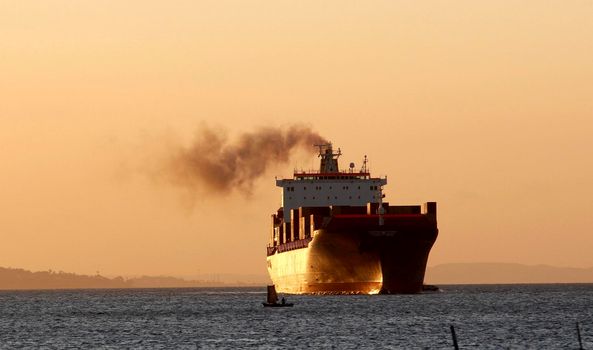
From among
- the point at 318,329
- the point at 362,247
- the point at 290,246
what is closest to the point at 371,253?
the point at 362,247

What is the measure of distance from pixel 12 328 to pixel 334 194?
56.5 m

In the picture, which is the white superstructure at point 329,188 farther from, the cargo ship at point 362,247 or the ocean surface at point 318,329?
the ocean surface at point 318,329

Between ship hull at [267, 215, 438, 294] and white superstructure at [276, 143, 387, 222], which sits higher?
white superstructure at [276, 143, 387, 222]

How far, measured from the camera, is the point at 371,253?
12425 centimetres

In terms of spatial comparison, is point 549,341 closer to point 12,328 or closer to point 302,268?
point 12,328

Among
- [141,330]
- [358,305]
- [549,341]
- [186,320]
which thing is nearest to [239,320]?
[186,320]

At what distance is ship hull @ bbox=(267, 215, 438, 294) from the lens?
123 metres

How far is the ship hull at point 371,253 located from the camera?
123125 millimetres

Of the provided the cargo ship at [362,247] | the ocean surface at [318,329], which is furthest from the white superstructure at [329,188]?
the ocean surface at [318,329]

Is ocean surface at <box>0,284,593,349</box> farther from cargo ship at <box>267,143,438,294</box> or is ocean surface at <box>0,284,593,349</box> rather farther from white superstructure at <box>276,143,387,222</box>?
white superstructure at <box>276,143,387,222</box>

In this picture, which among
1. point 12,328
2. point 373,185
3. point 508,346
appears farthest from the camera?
point 373,185

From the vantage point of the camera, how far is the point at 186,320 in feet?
355

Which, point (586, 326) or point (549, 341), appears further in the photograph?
point (586, 326)

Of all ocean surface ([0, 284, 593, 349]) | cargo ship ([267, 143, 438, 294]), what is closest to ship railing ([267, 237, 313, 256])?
cargo ship ([267, 143, 438, 294])
